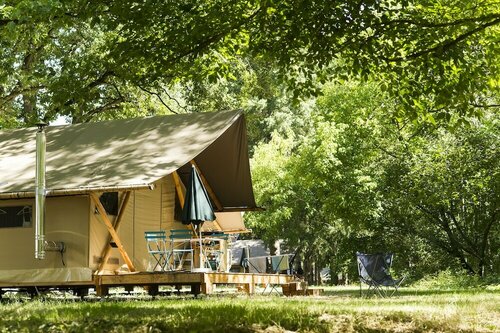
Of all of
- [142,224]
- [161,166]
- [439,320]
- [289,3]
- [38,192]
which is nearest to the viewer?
[439,320]

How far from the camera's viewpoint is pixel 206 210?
12328 mm

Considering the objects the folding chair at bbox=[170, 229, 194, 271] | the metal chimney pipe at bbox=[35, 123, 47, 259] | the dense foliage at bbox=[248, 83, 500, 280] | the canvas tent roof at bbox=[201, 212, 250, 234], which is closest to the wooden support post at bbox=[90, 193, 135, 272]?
the folding chair at bbox=[170, 229, 194, 271]

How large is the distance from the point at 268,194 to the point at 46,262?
56.8 ft

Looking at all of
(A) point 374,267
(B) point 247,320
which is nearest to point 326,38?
(B) point 247,320

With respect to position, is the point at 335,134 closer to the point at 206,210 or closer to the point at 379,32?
the point at 206,210

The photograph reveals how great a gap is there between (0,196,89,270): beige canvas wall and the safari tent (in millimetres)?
18

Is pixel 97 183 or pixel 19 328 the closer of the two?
pixel 19 328

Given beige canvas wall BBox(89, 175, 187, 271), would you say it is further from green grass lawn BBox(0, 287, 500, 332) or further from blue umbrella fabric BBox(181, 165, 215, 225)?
green grass lawn BBox(0, 287, 500, 332)

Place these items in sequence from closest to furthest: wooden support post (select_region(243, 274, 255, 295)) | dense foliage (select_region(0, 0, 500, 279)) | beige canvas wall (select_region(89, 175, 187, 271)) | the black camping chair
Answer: dense foliage (select_region(0, 0, 500, 279))
beige canvas wall (select_region(89, 175, 187, 271))
the black camping chair
wooden support post (select_region(243, 274, 255, 295))

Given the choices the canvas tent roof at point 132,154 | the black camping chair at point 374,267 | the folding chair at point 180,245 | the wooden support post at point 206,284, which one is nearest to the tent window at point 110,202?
the canvas tent roof at point 132,154

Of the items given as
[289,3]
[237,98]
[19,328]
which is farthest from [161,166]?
[237,98]

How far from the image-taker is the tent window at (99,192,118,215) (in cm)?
1295

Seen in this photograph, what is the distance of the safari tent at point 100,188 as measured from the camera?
12.3 metres

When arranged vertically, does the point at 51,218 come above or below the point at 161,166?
below
